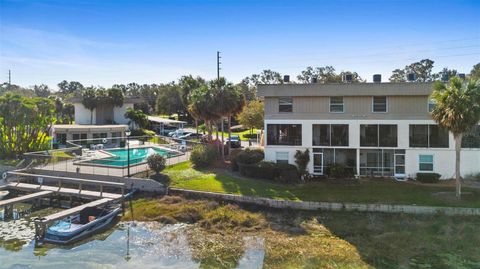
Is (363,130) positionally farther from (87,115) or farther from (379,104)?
(87,115)

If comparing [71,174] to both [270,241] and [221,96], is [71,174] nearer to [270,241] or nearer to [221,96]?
[221,96]

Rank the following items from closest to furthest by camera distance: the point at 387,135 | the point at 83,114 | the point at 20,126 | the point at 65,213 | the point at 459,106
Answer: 1. the point at 459,106
2. the point at 65,213
3. the point at 387,135
4. the point at 20,126
5. the point at 83,114

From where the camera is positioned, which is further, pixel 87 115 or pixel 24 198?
pixel 87 115

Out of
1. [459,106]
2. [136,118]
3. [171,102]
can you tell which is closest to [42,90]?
[171,102]

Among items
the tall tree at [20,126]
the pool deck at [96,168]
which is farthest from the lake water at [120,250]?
the tall tree at [20,126]

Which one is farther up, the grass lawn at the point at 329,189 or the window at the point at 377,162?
the window at the point at 377,162

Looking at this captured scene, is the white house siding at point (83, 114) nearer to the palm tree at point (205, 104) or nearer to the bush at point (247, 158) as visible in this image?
the palm tree at point (205, 104)
